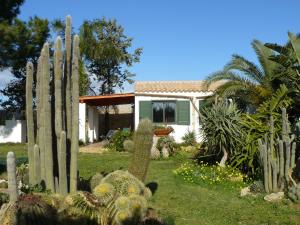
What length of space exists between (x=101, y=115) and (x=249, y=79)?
13.9 m

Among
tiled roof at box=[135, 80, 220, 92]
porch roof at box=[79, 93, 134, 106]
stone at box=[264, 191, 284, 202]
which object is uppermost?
tiled roof at box=[135, 80, 220, 92]

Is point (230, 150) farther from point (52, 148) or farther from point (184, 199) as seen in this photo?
point (52, 148)

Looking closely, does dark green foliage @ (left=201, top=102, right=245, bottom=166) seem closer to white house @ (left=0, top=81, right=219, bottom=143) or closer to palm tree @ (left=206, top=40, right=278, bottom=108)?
palm tree @ (left=206, top=40, right=278, bottom=108)

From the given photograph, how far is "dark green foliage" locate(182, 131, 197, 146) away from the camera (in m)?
21.4

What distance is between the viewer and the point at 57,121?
8.00m

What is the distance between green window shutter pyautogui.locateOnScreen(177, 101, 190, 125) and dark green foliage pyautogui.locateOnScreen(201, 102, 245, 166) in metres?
7.68

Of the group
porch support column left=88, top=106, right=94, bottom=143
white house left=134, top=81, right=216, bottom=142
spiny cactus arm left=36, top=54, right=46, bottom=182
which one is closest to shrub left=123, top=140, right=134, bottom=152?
white house left=134, top=81, right=216, bottom=142

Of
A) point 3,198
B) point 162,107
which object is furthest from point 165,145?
point 3,198

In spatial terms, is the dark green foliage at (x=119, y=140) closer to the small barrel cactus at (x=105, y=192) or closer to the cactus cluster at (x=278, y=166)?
the cactus cluster at (x=278, y=166)

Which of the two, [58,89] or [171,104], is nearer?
[58,89]

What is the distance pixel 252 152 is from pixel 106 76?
2406 centimetres

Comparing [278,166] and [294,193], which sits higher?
[278,166]

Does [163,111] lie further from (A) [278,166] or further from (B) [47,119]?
(B) [47,119]

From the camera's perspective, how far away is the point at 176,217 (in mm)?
8383
